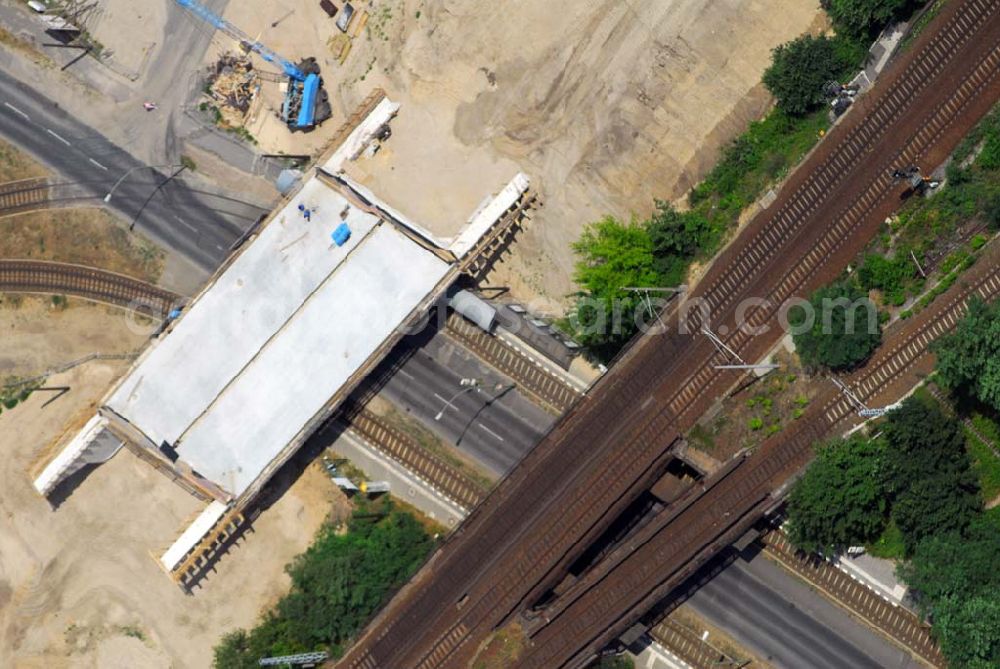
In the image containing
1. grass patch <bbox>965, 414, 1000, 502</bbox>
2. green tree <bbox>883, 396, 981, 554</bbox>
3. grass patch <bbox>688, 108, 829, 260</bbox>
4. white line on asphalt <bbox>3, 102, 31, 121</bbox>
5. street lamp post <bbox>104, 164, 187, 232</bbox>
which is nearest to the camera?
green tree <bbox>883, 396, 981, 554</bbox>

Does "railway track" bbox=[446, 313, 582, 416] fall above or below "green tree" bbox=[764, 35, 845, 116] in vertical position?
below

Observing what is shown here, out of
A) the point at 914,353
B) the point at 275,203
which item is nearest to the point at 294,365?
the point at 275,203

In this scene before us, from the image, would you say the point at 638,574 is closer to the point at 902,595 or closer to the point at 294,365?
the point at 902,595

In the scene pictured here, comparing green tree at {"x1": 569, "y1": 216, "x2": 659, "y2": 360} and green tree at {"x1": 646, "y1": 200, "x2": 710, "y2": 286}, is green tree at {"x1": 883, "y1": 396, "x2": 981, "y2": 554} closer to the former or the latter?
green tree at {"x1": 646, "y1": 200, "x2": 710, "y2": 286}

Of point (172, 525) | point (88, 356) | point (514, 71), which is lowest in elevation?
point (172, 525)

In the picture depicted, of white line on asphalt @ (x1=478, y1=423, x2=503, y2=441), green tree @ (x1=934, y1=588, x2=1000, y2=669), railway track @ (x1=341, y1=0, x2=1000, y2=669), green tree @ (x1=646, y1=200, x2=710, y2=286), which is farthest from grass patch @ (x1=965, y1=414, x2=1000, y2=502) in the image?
white line on asphalt @ (x1=478, y1=423, x2=503, y2=441)

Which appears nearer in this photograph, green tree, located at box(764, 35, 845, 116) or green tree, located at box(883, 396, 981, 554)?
green tree, located at box(883, 396, 981, 554)
